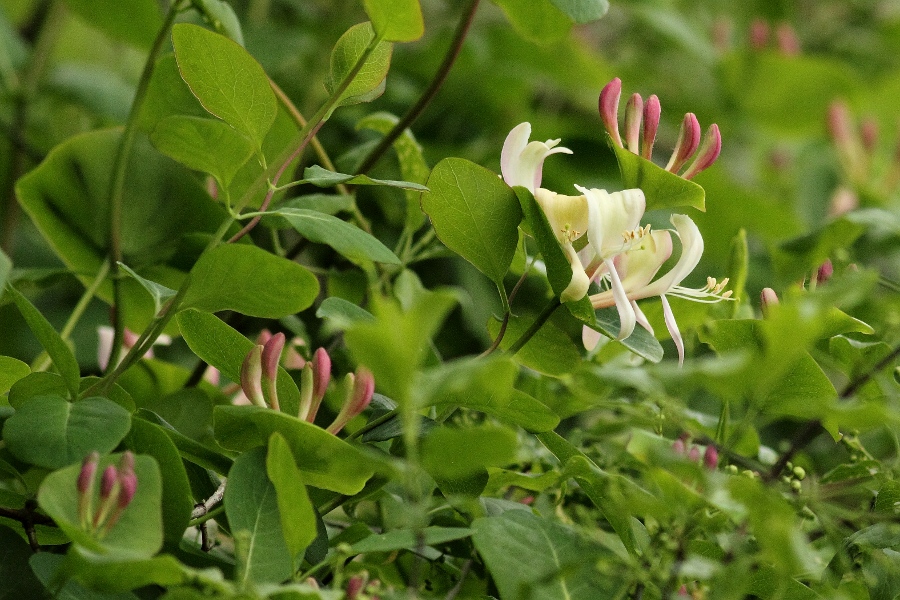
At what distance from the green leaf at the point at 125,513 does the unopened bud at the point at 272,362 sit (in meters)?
0.06

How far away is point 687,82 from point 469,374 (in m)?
1.26

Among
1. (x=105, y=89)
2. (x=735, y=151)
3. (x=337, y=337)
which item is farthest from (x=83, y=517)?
(x=735, y=151)

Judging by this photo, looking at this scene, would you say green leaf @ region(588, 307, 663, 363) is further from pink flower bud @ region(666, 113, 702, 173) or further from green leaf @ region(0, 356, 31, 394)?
green leaf @ region(0, 356, 31, 394)

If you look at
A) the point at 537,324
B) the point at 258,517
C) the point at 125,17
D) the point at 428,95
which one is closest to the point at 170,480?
the point at 258,517

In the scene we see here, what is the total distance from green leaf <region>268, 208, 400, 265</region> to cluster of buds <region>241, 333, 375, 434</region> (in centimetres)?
4

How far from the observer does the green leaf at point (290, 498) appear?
277 mm

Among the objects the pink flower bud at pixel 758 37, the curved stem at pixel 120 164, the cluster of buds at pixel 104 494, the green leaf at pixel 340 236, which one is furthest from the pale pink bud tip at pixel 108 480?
the pink flower bud at pixel 758 37

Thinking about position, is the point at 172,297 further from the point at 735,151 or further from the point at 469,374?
the point at 735,151

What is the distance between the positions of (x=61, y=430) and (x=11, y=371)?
77 millimetres

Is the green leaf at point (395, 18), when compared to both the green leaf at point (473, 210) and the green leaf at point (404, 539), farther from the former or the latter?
the green leaf at point (404, 539)

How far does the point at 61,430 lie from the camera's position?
292 mm

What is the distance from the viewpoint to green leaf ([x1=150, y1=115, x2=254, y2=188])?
0.39 m

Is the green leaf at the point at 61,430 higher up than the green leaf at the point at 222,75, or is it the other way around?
the green leaf at the point at 222,75

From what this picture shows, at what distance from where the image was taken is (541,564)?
0.30 meters
